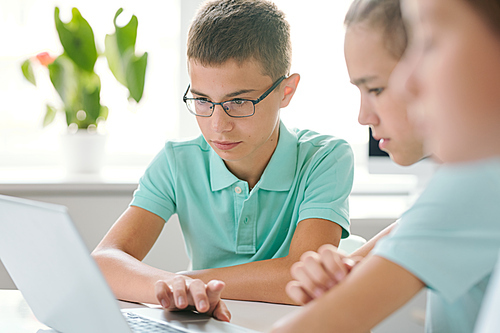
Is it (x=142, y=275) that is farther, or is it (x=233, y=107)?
(x=233, y=107)

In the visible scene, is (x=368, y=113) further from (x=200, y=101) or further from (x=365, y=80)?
(x=200, y=101)

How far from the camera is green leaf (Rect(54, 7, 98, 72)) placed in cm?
205

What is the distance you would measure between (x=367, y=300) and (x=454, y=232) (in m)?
0.10

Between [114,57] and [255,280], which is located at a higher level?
[114,57]

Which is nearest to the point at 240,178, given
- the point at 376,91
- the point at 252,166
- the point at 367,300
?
the point at 252,166

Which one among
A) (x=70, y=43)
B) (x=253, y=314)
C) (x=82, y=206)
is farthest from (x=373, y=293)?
(x=70, y=43)

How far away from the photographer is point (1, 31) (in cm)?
235

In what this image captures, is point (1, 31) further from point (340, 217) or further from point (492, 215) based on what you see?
point (492, 215)

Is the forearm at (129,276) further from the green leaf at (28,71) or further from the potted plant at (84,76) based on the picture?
the green leaf at (28,71)

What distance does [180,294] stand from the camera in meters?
0.81

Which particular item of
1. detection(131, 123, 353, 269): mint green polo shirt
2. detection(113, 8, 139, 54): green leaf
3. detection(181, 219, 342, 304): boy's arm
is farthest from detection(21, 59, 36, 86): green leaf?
detection(181, 219, 342, 304): boy's arm

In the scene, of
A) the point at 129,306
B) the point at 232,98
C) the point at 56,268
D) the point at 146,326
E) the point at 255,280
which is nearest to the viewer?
the point at 56,268

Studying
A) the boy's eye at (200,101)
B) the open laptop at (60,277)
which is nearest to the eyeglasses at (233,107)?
the boy's eye at (200,101)

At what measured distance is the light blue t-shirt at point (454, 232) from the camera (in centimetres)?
47
